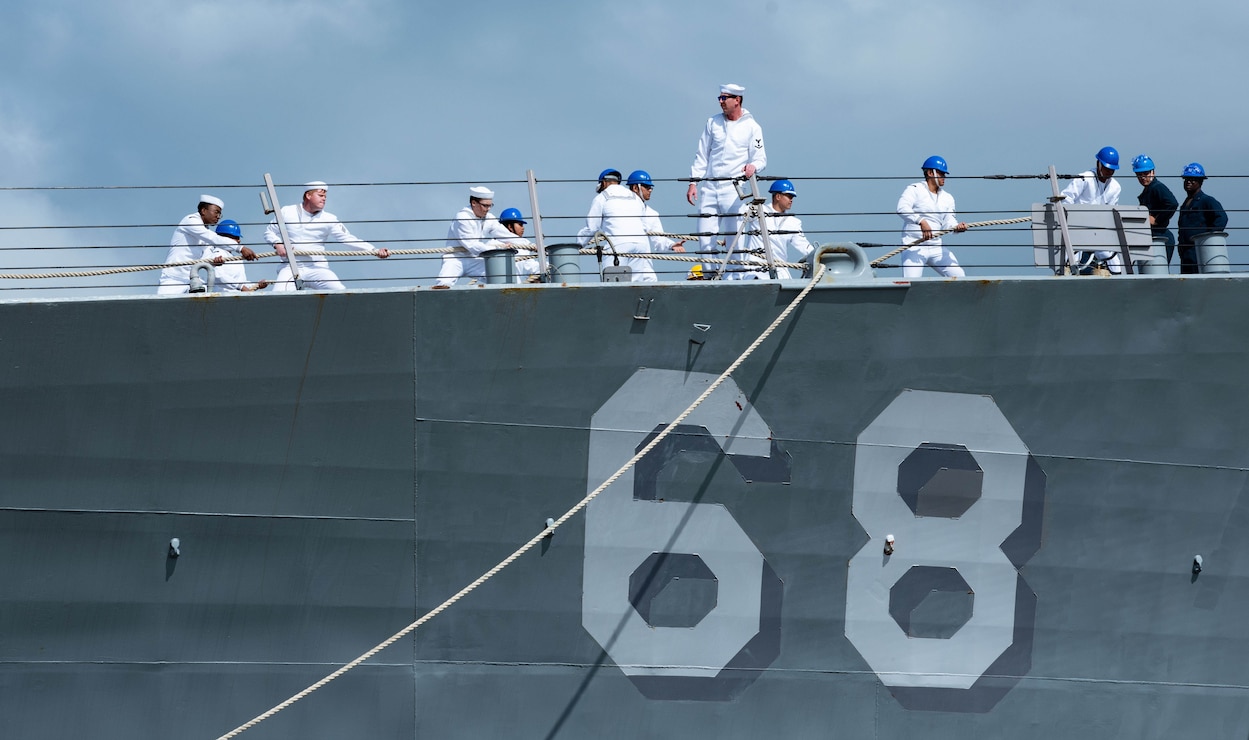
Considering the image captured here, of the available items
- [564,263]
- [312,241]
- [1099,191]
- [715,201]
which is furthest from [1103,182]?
[312,241]

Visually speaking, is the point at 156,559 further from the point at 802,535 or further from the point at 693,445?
the point at 802,535

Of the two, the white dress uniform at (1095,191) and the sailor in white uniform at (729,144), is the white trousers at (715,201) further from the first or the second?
the white dress uniform at (1095,191)

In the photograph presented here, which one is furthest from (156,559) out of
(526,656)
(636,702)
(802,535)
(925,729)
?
(925,729)

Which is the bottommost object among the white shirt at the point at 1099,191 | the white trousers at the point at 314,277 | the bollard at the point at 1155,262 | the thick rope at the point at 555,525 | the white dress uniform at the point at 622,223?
the thick rope at the point at 555,525

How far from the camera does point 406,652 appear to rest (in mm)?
6516

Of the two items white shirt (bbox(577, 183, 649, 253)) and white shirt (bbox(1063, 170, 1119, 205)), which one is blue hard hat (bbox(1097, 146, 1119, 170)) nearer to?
white shirt (bbox(1063, 170, 1119, 205))

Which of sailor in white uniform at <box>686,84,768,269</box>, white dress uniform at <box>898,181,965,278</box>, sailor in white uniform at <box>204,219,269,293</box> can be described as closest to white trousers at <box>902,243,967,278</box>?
white dress uniform at <box>898,181,965,278</box>

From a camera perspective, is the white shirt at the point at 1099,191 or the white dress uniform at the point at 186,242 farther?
the white shirt at the point at 1099,191

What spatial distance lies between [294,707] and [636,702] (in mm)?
1804

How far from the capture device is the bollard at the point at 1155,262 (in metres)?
7.18

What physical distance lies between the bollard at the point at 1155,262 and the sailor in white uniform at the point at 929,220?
108 centimetres

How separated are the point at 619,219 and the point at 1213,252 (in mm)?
3706

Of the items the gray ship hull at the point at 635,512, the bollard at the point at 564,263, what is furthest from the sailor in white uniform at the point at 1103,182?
the bollard at the point at 564,263

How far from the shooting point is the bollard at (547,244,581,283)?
22.3 feet
